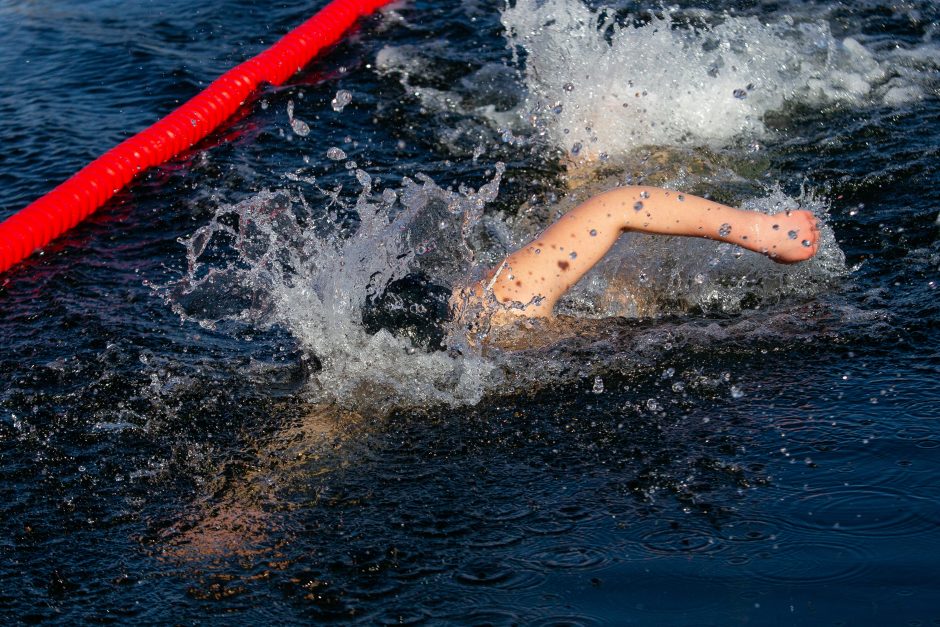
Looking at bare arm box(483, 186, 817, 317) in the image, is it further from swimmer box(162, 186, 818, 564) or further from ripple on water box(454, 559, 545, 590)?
ripple on water box(454, 559, 545, 590)

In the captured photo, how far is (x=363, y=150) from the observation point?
5848mm

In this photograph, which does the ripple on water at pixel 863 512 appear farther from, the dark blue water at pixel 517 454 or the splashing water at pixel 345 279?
the splashing water at pixel 345 279

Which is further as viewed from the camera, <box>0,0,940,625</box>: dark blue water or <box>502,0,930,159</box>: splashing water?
<box>502,0,930,159</box>: splashing water

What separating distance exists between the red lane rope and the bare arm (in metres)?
3.01

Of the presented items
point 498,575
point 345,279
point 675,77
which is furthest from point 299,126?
point 498,575

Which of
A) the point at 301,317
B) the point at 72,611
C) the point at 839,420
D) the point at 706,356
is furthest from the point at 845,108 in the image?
the point at 72,611

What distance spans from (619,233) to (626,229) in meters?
0.03

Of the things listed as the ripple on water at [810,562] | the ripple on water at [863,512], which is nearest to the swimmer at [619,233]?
the ripple on water at [863,512]

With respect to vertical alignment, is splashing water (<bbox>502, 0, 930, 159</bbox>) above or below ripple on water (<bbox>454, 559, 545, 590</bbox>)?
above

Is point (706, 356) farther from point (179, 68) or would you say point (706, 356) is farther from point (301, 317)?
point (179, 68)

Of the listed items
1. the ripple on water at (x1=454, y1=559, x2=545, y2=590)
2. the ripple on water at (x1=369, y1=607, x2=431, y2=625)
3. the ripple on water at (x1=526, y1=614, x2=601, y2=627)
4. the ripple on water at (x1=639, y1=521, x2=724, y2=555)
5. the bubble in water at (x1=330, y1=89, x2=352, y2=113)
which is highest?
the bubble in water at (x1=330, y1=89, x2=352, y2=113)

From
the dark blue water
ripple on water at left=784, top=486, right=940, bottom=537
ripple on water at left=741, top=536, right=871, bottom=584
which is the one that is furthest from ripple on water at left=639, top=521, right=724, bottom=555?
ripple on water at left=784, top=486, right=940, bottom=537

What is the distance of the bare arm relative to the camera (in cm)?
351

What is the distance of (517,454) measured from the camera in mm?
3170
